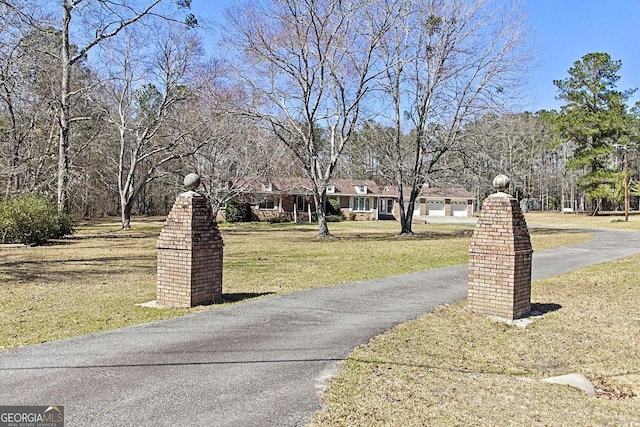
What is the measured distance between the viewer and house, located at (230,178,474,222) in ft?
129

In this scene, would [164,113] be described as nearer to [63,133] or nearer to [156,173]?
[156,173]

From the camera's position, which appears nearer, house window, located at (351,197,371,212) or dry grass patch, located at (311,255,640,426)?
dry grass patch, located at (311,255,640,426)

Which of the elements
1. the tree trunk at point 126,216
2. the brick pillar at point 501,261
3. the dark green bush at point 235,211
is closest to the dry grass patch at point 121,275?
the brick pillar at point 501,261

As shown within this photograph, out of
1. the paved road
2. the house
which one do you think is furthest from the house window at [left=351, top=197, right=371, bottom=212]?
the paved road

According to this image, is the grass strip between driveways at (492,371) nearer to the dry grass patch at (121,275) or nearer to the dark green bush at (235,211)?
the dry grass patch at (121,275)

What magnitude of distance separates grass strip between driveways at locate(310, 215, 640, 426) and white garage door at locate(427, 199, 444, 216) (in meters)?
50.9

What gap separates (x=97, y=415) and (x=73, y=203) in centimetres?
4261

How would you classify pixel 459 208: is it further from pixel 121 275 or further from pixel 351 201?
pixel 121 275

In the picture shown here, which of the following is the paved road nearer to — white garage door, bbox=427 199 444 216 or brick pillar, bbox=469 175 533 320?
brick pillar, bbox=469 175 533 320

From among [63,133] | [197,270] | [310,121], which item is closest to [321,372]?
[197,270]

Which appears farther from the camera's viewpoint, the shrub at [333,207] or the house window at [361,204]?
the house window at [361,204]

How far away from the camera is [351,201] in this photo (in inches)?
1930

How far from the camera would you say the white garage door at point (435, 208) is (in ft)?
191

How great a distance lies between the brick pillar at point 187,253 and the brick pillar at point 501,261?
394 cm
